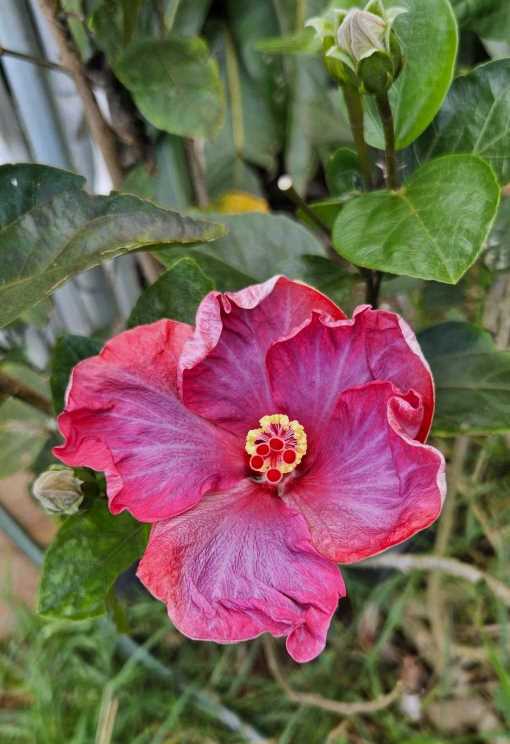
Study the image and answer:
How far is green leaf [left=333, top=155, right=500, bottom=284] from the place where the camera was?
588mm

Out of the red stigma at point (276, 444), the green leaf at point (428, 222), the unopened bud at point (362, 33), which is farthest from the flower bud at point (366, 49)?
the red stigma at point (276, 444)

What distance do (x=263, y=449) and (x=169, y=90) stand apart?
496 mm

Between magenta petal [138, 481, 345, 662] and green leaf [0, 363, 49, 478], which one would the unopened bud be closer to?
magenta petal [138, 481, 345, 662]

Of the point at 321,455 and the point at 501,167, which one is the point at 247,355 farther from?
the point at 501,167

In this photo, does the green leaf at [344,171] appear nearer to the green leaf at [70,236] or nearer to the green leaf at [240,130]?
the green leaf at [70,236]

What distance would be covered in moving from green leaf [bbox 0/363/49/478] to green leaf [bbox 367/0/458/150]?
1.98 feet

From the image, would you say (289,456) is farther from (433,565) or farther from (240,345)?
(433,565)

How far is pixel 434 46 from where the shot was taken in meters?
0.69

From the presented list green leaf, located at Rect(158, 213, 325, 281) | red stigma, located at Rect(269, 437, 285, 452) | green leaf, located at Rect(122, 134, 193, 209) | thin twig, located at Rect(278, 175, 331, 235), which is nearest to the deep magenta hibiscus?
red stigma, located at Rect(269, 437, 285, 452)

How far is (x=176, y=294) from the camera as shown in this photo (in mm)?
730

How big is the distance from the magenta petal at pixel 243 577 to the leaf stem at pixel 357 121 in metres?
0.34

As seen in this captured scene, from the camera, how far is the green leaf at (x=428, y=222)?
1.93 feet

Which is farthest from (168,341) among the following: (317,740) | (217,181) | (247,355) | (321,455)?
(317,740)

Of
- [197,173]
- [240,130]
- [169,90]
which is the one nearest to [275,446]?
[169,90]
